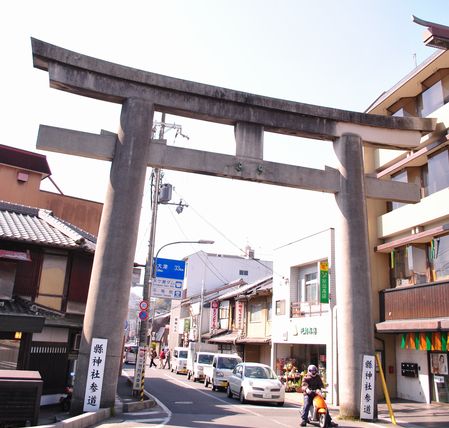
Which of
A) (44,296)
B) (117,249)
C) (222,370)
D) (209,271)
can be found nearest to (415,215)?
(222,370)

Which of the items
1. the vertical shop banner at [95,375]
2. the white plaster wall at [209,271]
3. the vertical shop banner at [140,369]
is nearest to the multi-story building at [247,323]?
the white plaster wall at [209,271]

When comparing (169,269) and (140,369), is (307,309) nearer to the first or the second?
(169,269)

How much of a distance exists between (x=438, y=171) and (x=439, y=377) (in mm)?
9050

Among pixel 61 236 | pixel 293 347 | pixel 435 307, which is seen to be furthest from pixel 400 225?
pixel 61 236

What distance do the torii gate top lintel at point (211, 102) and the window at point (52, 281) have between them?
6430 millimetres

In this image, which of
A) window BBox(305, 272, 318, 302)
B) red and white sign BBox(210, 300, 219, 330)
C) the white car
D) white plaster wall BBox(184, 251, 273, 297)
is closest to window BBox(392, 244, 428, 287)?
window BBox(305, 272, 318, 302)

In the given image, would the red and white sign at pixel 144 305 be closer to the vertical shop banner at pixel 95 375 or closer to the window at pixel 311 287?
the vertical shop banner at pixel 95 375

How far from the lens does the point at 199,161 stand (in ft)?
51.9

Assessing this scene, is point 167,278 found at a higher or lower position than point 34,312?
higher

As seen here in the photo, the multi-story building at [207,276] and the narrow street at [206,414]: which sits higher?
the multi-story building at [207,276]

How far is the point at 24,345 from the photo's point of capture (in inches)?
619

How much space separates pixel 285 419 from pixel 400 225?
11489 mm

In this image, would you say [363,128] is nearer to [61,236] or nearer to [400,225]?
[400,225]

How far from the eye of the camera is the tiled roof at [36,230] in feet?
54.7
